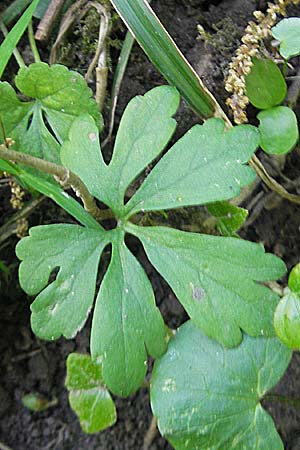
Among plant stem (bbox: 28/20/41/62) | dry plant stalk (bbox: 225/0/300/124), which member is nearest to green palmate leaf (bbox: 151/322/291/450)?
dry plant stalk (bbox: 225/0/300/124)

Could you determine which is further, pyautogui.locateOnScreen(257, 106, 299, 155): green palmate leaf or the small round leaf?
pyautogui.locateOnScreen(257, 106, 299, 155): green palmate leaf

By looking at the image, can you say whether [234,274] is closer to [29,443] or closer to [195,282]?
[195,282]

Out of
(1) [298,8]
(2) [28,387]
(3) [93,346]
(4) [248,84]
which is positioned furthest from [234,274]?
(1) [298,8]

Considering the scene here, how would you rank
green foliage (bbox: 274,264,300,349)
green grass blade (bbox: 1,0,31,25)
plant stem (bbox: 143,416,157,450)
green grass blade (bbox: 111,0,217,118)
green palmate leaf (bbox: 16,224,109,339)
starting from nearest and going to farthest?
green foliage (bbox: 274,264,300,349) → green palmate leaf (bbox: 16,224,109,339) → green grass blade (bbox: 111,0,217,118) → plant stem (bbox: 143,416,157,450) → green grass blade (bbox: 1,0,31,25)

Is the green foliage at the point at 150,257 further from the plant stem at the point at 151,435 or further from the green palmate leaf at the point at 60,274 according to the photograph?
the plant stem at the point at 151,435

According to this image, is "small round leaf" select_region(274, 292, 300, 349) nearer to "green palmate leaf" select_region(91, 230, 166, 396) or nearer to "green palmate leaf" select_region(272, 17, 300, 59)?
"green palmate leaf" select_region(91, 230, 166, 396)
